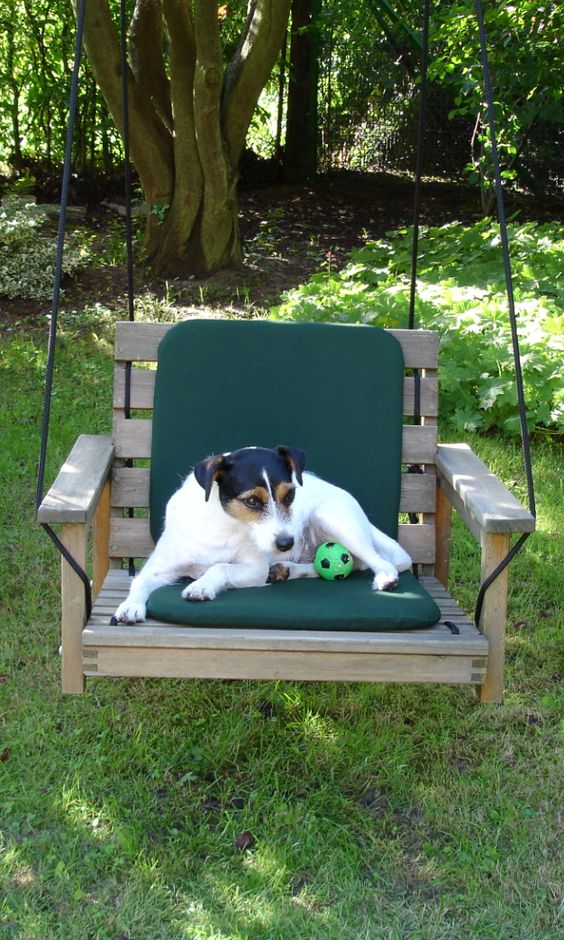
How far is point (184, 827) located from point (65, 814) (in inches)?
16.7

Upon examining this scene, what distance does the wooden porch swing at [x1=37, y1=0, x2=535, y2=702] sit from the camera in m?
3.06

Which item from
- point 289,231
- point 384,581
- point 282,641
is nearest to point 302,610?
point 282,641

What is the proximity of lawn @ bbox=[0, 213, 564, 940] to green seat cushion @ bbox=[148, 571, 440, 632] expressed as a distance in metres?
0.80

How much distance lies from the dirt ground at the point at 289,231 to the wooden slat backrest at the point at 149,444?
4687mm

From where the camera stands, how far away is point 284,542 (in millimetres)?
3363

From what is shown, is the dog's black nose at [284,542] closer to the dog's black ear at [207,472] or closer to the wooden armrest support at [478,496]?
the dog's black ear at [207,472]

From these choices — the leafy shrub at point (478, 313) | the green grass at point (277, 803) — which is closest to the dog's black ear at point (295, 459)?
the green grass at point (277, 803)

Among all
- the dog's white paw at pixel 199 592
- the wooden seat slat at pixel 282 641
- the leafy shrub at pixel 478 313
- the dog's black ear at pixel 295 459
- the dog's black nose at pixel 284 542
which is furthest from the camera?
the leafy shrub at pixel 478 313

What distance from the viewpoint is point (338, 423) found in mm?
4188

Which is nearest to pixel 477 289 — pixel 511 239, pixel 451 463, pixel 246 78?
pixel 511 239

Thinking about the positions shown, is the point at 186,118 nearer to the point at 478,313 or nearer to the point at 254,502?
the point at 478,313

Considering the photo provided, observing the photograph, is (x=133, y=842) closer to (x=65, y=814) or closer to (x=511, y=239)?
(x=65, y=814)

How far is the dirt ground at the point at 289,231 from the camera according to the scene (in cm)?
916

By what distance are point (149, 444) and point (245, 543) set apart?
0.87 m
